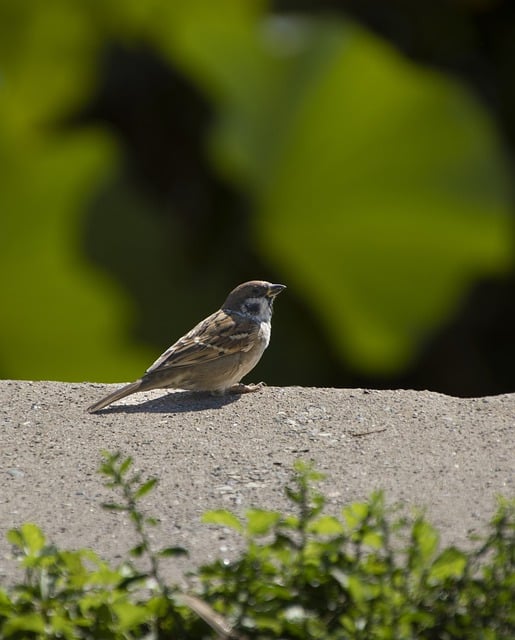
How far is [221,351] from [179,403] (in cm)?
26

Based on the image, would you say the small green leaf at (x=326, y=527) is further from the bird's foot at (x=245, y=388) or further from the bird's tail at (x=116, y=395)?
the bird's foot at (x=245, y=388)

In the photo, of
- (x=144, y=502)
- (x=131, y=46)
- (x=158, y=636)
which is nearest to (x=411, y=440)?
(x=144, y=502)

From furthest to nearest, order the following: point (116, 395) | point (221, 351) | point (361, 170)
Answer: point (361, 170) → point (221, 351) → point (116, 395)

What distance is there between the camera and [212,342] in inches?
207

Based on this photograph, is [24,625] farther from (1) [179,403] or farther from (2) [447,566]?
(1) [179,403]

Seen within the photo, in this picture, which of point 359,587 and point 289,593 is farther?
point 289,593

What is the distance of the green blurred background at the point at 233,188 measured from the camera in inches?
219

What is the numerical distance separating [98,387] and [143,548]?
6.90 ft

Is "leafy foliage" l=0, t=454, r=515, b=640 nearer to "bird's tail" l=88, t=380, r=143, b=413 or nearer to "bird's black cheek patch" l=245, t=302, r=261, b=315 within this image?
"bird's tail" l=88, t=380, r=143, b=413

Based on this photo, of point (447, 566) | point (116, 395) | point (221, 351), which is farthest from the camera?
point (221, 351)

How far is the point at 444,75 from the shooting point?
20.9 ft

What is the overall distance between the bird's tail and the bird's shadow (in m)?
0.03

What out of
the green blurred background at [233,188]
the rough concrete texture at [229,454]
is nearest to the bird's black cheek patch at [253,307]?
the green blurred background at [233,188]

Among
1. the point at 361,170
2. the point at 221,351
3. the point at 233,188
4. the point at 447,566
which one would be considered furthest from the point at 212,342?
the point at 447,566
